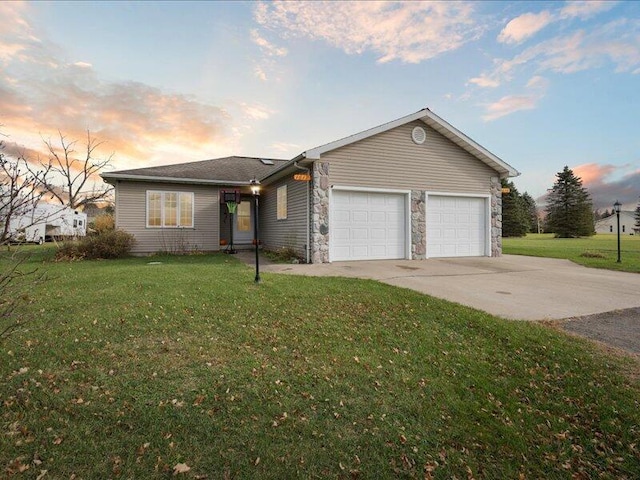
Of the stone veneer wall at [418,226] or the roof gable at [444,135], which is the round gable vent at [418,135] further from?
the stone veneer wall at [418,226]

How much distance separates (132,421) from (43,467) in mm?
582

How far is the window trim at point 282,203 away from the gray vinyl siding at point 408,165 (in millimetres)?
2727

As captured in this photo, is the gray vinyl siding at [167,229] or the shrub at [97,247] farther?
the gray vinyl siding at [167,229]

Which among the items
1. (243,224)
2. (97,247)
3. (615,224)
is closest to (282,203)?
(243,224)

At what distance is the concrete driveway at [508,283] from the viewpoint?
5.84 metres

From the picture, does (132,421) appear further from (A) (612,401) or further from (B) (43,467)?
(A) (612,401)

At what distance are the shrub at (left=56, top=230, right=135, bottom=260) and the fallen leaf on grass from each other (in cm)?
1216

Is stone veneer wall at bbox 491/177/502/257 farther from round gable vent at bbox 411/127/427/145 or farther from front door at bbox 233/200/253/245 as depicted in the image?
front door at bbox 233/200/253/245

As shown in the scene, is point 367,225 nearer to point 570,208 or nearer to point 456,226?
point 456,226

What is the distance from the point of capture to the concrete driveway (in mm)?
5840

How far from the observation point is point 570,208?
39000mm

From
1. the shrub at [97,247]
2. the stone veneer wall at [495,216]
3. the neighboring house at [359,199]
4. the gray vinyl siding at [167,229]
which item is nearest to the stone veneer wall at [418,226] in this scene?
the neighboring house at [359,199]

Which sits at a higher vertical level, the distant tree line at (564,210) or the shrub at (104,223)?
the distant tree line at (564,210)

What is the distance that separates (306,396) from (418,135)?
10.8 metres
